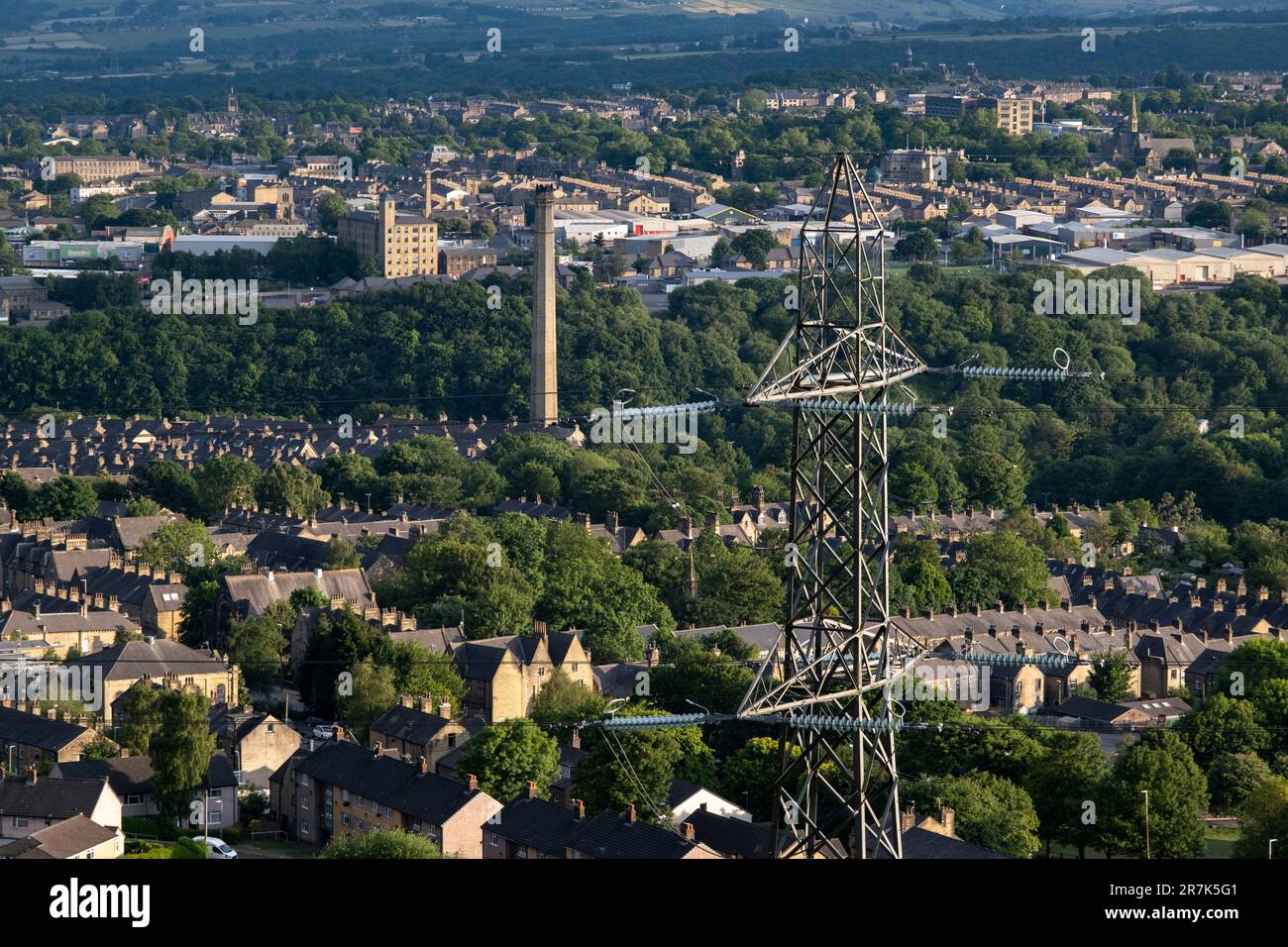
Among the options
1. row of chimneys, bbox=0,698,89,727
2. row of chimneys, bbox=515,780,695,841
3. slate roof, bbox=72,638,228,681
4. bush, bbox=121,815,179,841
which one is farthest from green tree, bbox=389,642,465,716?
row of chimneys, bbox=515,780,695,841

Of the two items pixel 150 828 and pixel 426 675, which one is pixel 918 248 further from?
pixel 150 828

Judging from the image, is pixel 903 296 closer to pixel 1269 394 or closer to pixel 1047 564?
pixel 1269 394

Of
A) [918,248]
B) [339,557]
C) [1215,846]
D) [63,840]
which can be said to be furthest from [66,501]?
[918,248]

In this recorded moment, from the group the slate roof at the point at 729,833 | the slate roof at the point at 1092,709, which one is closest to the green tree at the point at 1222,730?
the slate roof at the point at 1092,709

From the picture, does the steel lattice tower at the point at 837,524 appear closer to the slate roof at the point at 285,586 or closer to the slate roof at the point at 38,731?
the slate roof at the point at 38,731

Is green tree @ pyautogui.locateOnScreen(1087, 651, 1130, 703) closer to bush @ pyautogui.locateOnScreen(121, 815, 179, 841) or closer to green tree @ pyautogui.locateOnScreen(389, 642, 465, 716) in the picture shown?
green tree @ pyautogui.locateOnScreen(389, 642, 465, 716)
